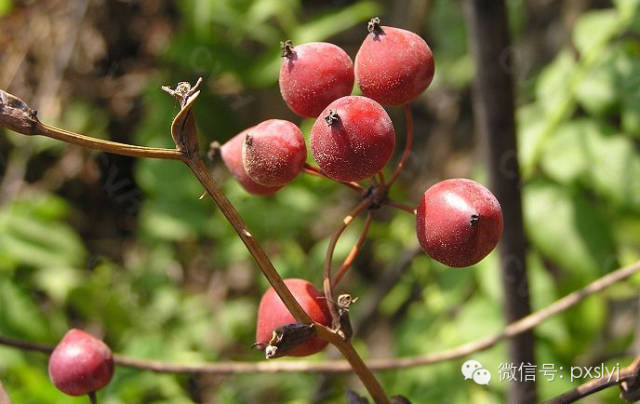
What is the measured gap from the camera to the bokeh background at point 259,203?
1.20 m

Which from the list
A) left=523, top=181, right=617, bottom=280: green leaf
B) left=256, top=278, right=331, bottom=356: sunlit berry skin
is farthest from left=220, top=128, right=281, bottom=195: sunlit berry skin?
left=523, top=181, right=617, bottom=280: green leaf

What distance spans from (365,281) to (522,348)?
4.38ft

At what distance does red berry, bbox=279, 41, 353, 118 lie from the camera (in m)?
0.68

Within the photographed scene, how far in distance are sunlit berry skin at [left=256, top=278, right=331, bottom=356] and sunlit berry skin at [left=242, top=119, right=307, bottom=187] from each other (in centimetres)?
10

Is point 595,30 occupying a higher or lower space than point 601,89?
higher

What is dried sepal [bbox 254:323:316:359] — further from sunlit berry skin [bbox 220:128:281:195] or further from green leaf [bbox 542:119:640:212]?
green leaf [bbox 542:119:640:212]

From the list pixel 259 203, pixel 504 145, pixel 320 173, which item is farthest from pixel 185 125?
pixel 259 203

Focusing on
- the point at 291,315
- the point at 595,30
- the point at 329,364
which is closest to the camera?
the point at 291,315

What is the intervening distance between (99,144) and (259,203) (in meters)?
1.09

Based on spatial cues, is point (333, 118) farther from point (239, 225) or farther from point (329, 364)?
point (329, 364)

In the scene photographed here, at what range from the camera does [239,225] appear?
561 millimetres

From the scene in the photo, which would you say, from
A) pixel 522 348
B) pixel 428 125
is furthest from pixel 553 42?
pixel 522 348

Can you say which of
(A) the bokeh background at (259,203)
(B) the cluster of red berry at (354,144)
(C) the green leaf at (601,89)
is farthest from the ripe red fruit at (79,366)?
(C) the green leaf at (601,89)

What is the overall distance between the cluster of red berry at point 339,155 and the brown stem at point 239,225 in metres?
0.04
